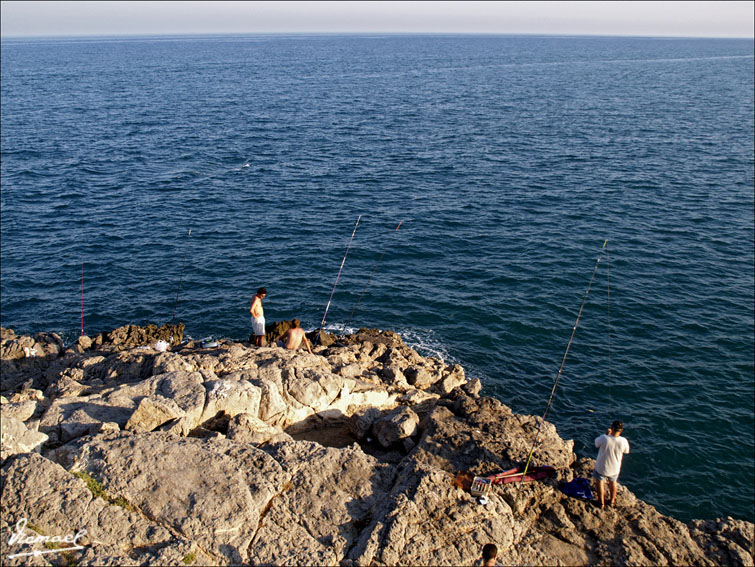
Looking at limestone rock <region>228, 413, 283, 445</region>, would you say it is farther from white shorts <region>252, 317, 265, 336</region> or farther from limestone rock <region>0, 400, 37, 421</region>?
white shorts <region>252, 317, 265, 336</region>

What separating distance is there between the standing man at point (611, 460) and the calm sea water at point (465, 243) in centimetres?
718

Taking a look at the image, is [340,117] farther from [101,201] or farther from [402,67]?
[402,67]

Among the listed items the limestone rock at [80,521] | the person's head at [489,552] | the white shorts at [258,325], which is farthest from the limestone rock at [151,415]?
the person's head at [489,552]

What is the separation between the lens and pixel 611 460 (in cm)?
1105

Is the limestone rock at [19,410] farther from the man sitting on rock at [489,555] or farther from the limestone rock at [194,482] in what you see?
the man sitting on rock at [489,555]

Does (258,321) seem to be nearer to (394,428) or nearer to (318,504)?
(394,428)

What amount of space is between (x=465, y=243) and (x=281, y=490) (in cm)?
2447

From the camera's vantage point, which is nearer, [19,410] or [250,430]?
[19,410]

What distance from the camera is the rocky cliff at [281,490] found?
30.7 ft

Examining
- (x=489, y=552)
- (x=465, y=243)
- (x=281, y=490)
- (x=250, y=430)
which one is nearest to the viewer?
(x=489, y=552)

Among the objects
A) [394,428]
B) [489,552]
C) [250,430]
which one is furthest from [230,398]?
[489,552]

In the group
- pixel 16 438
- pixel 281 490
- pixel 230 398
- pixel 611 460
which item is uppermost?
pixel 16 438

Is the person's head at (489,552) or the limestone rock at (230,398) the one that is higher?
the person's head at (489,552)

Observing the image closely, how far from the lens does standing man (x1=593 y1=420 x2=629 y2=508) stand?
436 inches
